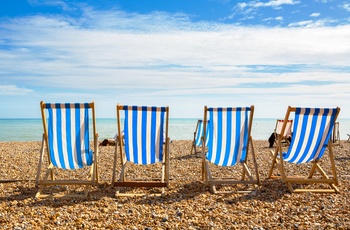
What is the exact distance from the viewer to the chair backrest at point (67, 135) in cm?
501

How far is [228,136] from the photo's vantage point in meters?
5.41

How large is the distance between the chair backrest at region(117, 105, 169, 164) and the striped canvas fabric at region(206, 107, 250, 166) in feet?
2.47

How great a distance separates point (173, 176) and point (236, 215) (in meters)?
2.37

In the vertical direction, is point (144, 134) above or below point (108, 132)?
above

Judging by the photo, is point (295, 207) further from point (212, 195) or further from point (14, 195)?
point (14, 195)

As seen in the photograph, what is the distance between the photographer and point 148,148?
17.5ft

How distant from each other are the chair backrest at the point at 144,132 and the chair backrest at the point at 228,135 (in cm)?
75

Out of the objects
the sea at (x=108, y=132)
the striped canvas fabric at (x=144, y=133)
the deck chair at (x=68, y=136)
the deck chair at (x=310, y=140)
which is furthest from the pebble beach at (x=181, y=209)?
the sea at (x=108, y=132)

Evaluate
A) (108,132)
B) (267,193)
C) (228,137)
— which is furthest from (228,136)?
(108,132)

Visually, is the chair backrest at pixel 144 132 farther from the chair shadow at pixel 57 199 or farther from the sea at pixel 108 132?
the sea at pixel 108 132

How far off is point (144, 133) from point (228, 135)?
1271 millimetres

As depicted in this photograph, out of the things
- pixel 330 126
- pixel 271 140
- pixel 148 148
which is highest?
pixel 330 126

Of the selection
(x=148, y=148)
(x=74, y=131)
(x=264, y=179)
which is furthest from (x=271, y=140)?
(x=74, y=131)

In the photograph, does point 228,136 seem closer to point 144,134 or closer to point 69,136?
point 144,134
